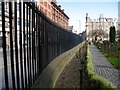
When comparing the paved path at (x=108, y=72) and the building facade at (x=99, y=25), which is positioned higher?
the building facade at (x=99, y=25)

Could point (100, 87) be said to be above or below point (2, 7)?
below

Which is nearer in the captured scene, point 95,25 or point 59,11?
point 59,11

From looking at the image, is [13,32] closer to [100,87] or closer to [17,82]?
[17,82]

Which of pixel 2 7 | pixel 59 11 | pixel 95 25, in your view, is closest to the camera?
pixel 2 7

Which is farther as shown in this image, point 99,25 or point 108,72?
point 99,25

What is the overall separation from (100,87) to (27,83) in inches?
76.0

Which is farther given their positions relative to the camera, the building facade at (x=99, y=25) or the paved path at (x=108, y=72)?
the building facade at (x=99, y=25)

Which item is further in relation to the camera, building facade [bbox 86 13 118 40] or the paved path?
building facade [bbox 86 13 118 40]

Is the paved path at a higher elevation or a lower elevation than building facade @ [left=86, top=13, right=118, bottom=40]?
lower

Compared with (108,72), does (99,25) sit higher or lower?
higher

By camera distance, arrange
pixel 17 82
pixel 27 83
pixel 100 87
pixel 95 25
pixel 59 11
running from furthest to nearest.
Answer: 1. pixel 95 25
2. pixel 59 11
3. pixel 100 87
4. pixel 27 83
5. pixel 17 82

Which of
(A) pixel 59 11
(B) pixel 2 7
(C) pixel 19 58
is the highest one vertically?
(A) pixel 59 11

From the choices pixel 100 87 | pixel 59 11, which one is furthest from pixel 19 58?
pixel 59 11

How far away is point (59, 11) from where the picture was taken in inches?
3337
